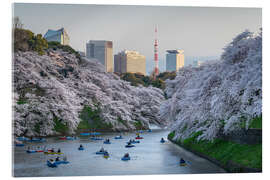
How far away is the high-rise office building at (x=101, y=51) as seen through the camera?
1836 cm

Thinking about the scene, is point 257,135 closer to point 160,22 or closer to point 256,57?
point 256,57

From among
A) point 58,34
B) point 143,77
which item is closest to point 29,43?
point 58,34

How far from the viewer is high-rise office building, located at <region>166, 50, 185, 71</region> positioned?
61.4 ft

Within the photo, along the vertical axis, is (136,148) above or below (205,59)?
below

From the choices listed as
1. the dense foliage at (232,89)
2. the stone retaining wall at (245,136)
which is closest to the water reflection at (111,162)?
the stone retaining wall at (245,136)

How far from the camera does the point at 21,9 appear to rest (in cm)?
1515

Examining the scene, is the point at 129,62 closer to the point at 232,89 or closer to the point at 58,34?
the point at 58,34

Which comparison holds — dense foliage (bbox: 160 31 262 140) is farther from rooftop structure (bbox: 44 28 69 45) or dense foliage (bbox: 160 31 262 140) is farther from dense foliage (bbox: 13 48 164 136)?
dense foliage (bbox: 13 48 164 136)

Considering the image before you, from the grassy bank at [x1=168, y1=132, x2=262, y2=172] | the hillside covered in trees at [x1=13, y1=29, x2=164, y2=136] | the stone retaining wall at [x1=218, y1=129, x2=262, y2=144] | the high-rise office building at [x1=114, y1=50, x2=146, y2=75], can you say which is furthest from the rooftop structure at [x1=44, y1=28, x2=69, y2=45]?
the stone retaining wall at [x1=218, y1=129, x2=262, y2=144]

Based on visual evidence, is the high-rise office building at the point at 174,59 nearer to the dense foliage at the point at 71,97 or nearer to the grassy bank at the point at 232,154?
the grassy bank at the point at 232,154

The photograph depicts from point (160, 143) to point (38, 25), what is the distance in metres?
11.0

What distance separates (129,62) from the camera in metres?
20.0

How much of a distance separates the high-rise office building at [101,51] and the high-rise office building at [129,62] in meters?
0.37

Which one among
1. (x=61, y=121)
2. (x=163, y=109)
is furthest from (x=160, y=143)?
(x=61, y=121)
